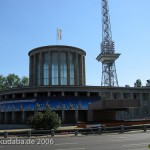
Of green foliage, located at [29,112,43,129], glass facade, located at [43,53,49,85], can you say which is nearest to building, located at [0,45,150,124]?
glass facade, located at [43,53,49,85]

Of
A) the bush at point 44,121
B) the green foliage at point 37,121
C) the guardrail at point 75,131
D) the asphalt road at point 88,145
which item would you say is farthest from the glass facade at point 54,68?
the asphalt road at point 88,145

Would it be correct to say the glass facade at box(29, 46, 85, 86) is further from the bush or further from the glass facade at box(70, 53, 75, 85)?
the bush

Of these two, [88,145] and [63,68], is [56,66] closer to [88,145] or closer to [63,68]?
[63,68]

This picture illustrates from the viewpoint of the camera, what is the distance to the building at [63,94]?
70.4 m

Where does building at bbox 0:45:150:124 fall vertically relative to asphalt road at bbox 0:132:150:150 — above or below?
above

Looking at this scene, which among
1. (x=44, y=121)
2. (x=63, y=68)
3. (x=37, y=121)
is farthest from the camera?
(x=63, y=68)

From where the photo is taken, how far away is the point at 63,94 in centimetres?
7400

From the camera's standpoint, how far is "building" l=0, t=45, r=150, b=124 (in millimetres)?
70375

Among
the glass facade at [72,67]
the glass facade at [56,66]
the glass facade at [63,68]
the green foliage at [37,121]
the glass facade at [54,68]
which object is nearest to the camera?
the green foliage at [37,121]

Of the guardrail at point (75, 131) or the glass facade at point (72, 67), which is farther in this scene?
the glass facade at point (72, 67)

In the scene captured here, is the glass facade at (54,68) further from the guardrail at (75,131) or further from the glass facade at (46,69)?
the guardrail at (75,131)

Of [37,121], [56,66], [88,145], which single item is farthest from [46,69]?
[88,145]

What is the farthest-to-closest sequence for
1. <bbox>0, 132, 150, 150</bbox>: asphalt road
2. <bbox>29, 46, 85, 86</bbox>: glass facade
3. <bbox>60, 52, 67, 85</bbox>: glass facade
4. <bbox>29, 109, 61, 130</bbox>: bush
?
<bbox>60, 52, 67, 85</bbox>: glass facade → <bbox>29, 46, 85, 86</bbox>: glass facade → <bbox>29, 109, 61, 130</bbox>: bush → <bbox>0, 132, 150, 150</bbox>: asphalt road

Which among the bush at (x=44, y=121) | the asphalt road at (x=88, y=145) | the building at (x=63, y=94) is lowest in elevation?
the asphalt road at (x=88, y=145)
